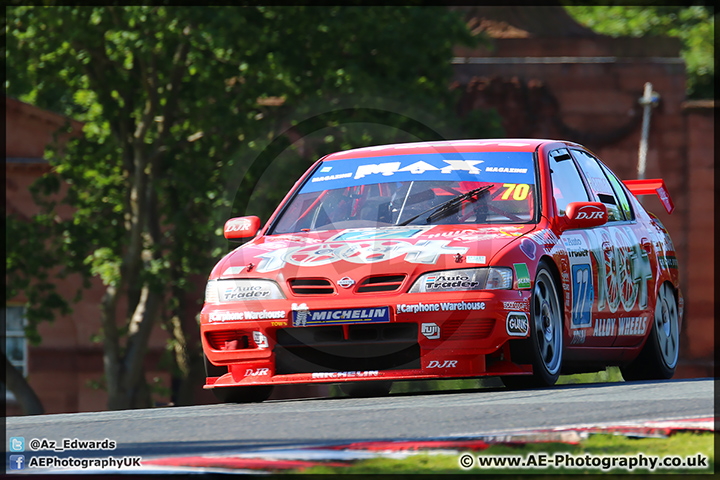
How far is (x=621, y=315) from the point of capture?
8.48 m

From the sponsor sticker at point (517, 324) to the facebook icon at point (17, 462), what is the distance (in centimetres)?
298

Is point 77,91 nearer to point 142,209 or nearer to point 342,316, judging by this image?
point 142,209

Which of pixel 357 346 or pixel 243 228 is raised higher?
pixel 243 228

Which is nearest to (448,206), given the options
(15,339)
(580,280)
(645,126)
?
(580,280)

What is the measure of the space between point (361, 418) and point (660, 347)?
13.3 ft

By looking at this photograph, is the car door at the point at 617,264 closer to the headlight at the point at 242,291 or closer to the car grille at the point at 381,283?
the car grille at the point at 381,283

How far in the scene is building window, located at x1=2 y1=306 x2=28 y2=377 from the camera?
25406 mm

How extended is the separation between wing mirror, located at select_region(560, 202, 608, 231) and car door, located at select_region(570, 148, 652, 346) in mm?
492

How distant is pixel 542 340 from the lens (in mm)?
7293

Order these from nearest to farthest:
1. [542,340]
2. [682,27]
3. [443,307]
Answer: [443,307] → [542,340] → [682,27]

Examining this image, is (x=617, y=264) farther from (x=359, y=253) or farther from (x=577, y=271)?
(x=359, y=253)

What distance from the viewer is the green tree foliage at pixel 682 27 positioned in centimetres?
3838

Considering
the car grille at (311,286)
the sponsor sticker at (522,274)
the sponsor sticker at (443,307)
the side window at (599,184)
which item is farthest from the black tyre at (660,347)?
the car grille at (311,286)

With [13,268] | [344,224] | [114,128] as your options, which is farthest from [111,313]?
[344,224]
